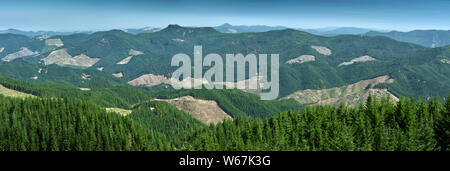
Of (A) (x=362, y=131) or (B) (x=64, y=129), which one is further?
(B) (x=64, y=129)

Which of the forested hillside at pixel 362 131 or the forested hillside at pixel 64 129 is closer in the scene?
the forested hillside at pixel 362 131

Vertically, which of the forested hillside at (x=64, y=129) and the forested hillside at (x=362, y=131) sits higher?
the forested hillside at (x=362, y=131)

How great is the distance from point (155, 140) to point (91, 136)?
33410 mm

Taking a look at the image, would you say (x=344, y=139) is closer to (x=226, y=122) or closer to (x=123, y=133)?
(x=226, y=122)

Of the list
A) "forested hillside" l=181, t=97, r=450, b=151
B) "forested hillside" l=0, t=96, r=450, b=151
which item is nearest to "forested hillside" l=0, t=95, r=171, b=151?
"forested hillside" l=0, t=96, r=450, b=151

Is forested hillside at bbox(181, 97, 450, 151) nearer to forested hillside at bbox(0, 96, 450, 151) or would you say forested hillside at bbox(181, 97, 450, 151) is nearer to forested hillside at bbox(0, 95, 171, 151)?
forested hillside at bbox(0, 96, 450, 151)

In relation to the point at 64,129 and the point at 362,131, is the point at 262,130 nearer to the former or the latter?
the point at 362,131

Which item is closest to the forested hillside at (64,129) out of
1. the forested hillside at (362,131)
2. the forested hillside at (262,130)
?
the forested hillside at (262,130)

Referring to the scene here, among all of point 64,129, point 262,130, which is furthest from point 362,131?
point 64,129

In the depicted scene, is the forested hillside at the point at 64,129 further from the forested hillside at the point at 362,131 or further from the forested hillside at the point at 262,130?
the forested hillside at the point at 362,131

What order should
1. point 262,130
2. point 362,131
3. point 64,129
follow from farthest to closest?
point 64,129, point 262,130, point 362,131
